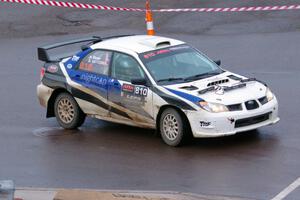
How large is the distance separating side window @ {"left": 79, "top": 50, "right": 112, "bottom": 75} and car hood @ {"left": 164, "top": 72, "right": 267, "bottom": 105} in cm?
140

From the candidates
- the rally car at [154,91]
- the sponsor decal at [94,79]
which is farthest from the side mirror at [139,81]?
the sponsor decal at [94,79]

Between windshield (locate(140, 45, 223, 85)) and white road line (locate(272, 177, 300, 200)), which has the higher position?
windshield (locate(140, 45, 223, 85))

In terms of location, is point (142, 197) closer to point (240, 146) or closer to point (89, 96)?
point (240, 146)

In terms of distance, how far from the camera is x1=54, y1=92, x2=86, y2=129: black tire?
14.8 m

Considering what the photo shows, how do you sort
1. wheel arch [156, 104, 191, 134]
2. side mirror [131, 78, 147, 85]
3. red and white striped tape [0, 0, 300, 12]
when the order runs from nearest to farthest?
wheel arch [156, 104, 191, 134], side mirror [131, 78, 147, 85], red and white striped tape [0, 0, 300, 12]

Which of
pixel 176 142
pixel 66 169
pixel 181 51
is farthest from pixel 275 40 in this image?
pixel 66 169

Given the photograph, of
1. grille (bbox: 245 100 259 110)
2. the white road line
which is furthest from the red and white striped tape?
the white road line

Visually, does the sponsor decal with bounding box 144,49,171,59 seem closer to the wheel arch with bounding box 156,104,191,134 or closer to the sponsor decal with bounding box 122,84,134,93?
the sponsor decal with bounding box 122,84,134,93

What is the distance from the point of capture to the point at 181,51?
563 inches

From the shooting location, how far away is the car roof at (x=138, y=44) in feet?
46.6

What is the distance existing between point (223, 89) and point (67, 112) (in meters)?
3.11

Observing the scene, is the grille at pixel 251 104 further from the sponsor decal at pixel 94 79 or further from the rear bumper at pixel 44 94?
the rear bumper at pixel 44 94

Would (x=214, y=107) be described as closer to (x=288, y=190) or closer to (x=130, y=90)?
(x=130, y=90)

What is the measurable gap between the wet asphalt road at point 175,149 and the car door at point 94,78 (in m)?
0.55
